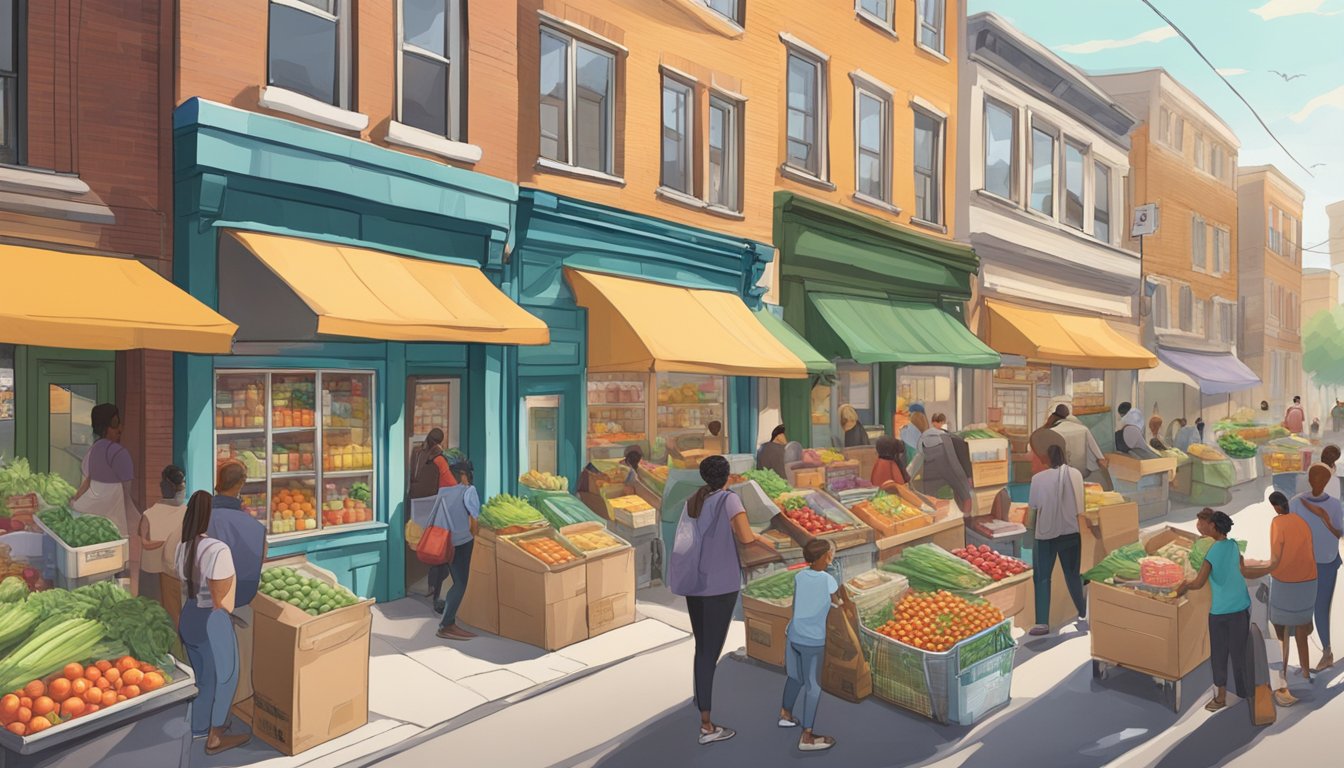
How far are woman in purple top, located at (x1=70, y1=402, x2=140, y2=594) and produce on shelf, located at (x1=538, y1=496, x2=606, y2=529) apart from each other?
13.3 feet

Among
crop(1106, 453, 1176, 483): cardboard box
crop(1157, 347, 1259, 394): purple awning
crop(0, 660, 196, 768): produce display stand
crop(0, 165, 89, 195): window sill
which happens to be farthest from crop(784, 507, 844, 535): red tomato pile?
crop(1157, 347, 1259, 394): purple awning

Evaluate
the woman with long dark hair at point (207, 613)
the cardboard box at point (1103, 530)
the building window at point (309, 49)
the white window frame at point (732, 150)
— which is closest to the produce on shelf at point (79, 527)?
the woman with long dark hair at point (207, 613)

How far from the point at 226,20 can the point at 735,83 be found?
8725 millimetres

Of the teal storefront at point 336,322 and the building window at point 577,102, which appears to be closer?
the teal storefront at point 336,322

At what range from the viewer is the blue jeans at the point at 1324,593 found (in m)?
8.15

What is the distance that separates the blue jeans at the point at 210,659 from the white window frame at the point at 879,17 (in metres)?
16.7

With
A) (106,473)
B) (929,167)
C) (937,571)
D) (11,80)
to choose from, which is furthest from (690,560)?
(929,167)

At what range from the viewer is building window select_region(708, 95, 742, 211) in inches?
610

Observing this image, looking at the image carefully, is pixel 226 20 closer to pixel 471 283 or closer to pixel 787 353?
pixel 471 283

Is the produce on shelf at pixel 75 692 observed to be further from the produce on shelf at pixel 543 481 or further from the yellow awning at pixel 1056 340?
the yellow awning at pixel 1056 340

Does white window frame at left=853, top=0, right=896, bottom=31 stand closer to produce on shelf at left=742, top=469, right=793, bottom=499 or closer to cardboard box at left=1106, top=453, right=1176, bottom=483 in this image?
cardboard box at left=1106, top=453, right=1176, bottom=483

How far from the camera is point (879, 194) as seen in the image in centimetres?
1894

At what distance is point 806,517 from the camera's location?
403 inches

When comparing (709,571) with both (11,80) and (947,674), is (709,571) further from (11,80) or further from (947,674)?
(11,80)
